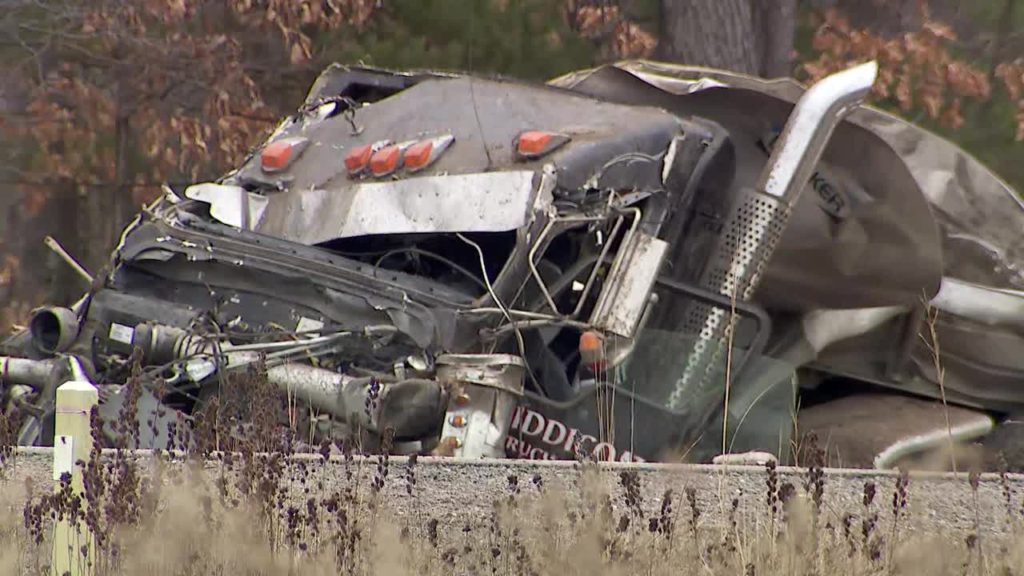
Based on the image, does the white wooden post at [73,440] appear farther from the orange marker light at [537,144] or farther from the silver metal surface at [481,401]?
the orange marker light at [537,144]

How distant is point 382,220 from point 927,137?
2.97m

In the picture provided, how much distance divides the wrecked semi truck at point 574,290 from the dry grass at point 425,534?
4.26ft

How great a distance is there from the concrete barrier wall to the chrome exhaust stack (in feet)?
4.50

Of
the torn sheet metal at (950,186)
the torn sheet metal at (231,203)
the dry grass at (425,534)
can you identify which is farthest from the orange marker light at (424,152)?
the dry grass at (425,534)

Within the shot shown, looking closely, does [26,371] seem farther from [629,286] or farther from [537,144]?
[629,286]

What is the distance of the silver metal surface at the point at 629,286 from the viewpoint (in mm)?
6965

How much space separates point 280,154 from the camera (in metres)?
→ 8.52

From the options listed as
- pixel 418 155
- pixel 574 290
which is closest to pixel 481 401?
pixel 574 290

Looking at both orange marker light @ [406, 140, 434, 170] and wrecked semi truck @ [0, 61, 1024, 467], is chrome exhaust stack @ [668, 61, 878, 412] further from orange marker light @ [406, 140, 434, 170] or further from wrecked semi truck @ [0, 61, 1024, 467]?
orange marker light @ [406, 140, 434, 170]

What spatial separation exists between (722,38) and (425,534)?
962 centimetres

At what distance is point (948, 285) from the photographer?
27.4ft

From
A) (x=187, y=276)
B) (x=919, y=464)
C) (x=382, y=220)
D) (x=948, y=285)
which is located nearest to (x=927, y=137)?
(x=948, y=285)

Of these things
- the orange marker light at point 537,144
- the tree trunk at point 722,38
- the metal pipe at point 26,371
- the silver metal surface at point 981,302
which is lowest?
the metal pipe at point 26,371

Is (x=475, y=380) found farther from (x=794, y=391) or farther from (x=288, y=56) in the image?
(x=288, y=56)
